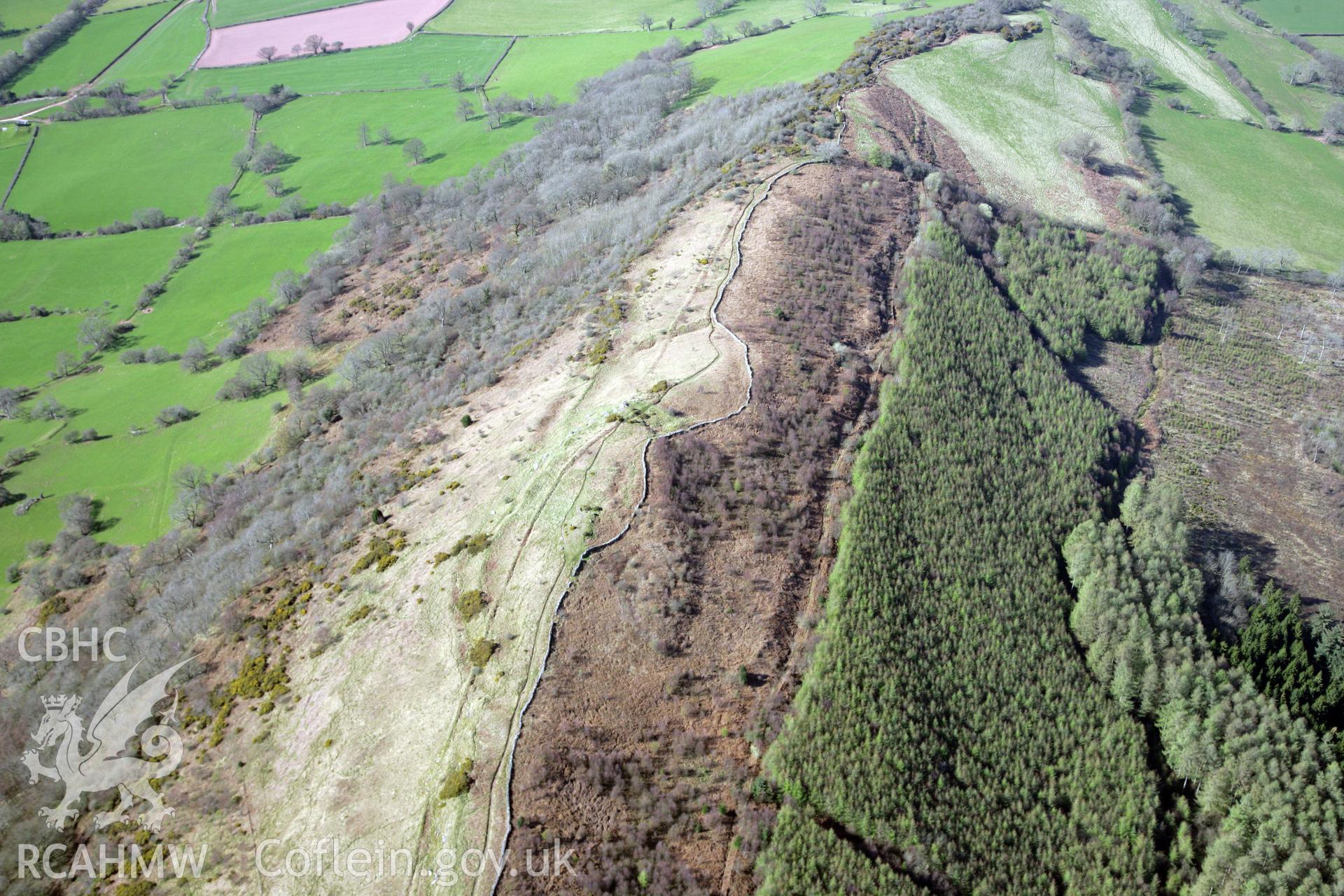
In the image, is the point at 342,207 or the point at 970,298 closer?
the point at 970,298

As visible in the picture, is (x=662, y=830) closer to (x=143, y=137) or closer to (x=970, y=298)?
(x=970, y=298)

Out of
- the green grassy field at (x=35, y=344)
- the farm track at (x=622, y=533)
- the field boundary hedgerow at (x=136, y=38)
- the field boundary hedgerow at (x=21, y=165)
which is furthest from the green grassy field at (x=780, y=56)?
the field boundary hedgerow at (x=136, y=38)

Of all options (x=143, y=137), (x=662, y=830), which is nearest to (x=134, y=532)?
(x=662, y=830)

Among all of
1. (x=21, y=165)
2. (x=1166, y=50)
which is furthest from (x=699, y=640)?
(x=21, y=165)

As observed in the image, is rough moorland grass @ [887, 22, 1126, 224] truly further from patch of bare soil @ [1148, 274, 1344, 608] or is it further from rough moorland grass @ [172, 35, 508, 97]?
rough moorland grass @ [172, 35, 508, 97]

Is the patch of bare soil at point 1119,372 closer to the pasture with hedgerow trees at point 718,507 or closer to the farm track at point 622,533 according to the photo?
the pasture with hedgerow trees at point 718,507

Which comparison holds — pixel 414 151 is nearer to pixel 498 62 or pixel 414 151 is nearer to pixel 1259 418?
pixel 498 62
